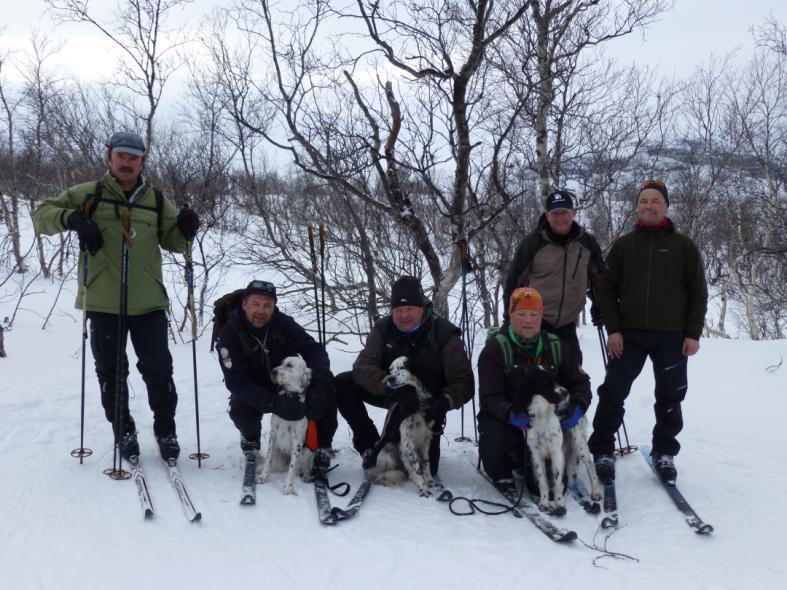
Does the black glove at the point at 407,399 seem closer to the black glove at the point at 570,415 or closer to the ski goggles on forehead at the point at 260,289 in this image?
the black glove at the point at 570,415

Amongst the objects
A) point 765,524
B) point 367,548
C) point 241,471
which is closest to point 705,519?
point 765,524

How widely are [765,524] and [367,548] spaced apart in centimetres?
229

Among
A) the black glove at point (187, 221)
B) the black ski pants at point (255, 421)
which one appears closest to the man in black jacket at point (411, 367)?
the black ski pants at point (255, 421)

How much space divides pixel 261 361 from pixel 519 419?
182cm

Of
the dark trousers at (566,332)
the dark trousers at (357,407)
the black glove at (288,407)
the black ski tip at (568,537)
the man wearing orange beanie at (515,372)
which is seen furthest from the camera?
the dark trousers at (357,407)

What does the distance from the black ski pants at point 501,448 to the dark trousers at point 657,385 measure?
61 centimetres

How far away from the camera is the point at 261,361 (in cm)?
417

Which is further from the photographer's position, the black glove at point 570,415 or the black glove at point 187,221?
the black glove at point 187,221

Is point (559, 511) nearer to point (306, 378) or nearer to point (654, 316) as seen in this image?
point (654, 316)

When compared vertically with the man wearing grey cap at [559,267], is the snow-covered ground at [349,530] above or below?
below

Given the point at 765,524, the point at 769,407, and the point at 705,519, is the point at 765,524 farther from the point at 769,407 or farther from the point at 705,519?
the point at 769,407

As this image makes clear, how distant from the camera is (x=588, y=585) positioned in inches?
107

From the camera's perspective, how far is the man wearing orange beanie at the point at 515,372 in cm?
378

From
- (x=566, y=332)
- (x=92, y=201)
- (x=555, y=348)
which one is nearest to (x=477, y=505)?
(x=555, y=348)
